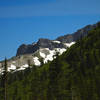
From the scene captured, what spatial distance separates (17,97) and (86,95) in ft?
212

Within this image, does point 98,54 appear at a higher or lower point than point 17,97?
higher

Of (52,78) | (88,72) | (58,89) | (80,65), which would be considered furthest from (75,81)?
(80,65)

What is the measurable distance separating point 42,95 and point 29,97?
1557cm

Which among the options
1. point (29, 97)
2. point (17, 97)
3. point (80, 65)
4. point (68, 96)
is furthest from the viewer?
point (80, 65)

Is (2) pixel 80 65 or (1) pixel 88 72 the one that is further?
(2) pixel 80 65

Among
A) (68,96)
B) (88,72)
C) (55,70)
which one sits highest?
(88,72)

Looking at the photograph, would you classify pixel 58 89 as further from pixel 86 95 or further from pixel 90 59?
pixel 90 59

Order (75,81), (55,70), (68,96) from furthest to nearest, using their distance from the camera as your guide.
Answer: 1. (75,81)
2. (68,96)
3. (55,70)

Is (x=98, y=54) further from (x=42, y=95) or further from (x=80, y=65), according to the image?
(x=42, y=95)

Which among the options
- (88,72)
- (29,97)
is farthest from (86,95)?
(88,72)

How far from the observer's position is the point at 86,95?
343ft

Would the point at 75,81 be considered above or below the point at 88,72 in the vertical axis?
below

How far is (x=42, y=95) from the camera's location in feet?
394

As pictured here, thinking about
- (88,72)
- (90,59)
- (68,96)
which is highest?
(90,59)
